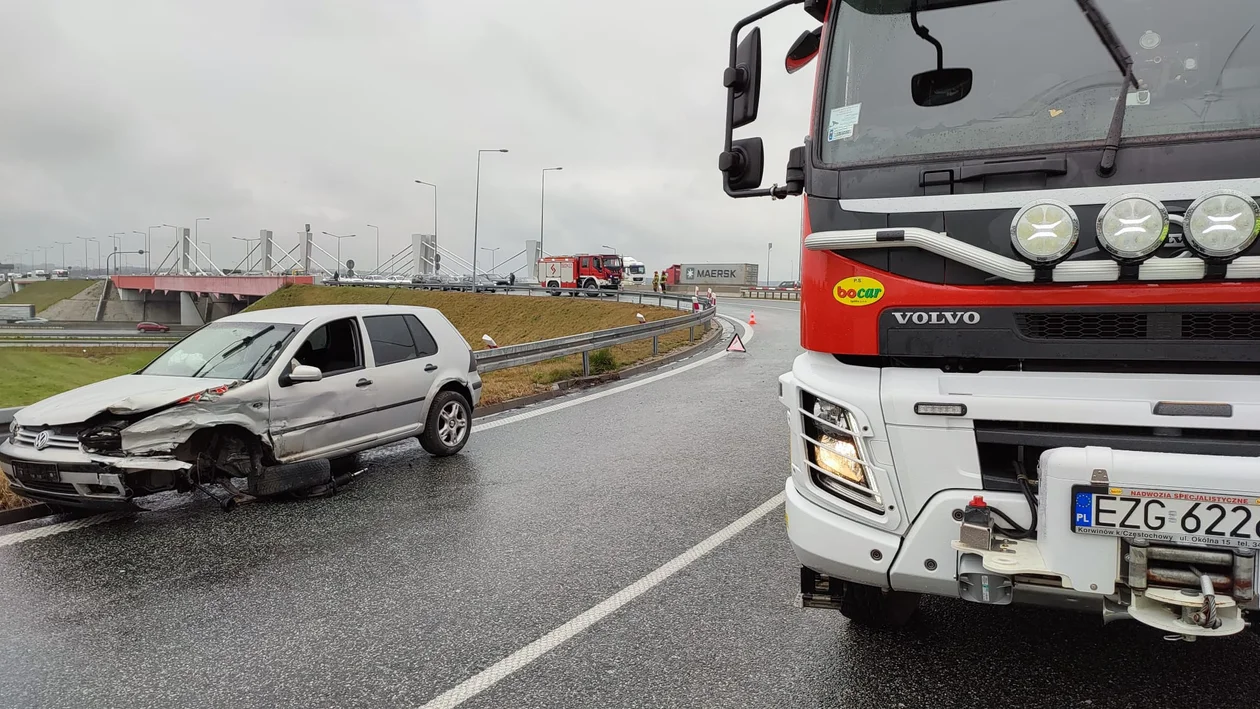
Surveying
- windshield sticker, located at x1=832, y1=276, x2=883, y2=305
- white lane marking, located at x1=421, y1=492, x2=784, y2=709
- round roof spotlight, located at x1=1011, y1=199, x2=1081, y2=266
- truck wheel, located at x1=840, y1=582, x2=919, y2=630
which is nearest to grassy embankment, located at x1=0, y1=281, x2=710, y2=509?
white lane marking, located at x1=421, y1=492, x2=784, y2=709

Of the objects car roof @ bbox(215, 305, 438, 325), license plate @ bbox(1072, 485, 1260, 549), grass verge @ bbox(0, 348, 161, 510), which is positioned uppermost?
car roof @ bbox(215, 305, 438, 325)

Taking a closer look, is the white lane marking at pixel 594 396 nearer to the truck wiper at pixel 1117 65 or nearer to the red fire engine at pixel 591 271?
the truck wiper at pixel 1117 65

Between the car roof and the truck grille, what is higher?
the car roof

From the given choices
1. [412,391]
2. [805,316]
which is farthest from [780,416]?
[805,316]

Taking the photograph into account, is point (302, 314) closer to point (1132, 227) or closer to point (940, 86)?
point (940, 86)

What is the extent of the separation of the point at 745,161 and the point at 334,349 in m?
4.33

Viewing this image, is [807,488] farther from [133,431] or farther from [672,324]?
[672,324]

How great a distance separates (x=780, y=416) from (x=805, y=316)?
622 centimetres

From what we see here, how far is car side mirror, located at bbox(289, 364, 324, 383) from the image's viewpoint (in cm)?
573

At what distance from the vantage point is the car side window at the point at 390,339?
6770 mm

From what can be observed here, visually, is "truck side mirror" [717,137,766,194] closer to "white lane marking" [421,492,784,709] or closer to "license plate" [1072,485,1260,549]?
Result: "license plate" [1072,485,1260,549]

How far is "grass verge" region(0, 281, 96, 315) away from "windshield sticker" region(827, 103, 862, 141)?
359ft

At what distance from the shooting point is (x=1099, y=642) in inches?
131

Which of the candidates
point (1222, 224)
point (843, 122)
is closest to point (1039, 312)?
point (1222, 224)
